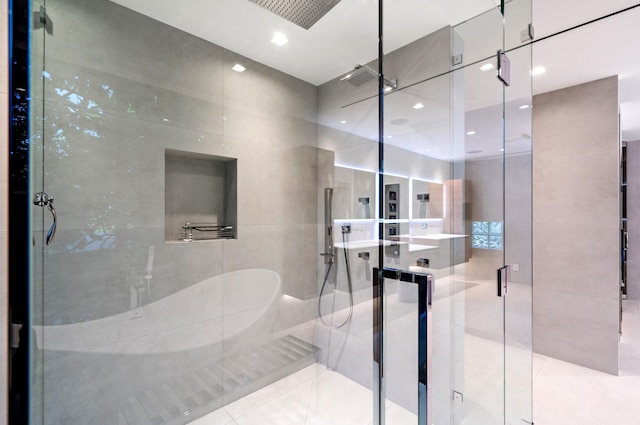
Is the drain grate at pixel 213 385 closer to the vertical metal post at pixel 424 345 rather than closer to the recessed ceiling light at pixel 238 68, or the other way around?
the vertical metal post at pixel 424 345

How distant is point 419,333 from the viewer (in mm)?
1058

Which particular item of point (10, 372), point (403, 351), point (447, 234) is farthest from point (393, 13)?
point (10, 372)

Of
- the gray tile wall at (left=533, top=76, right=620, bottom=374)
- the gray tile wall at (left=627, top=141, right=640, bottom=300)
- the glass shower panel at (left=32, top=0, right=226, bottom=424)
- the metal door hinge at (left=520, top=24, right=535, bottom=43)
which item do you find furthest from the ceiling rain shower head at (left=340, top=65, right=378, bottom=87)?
the gray tile wall at (left=627, top=141, right=640, bottom=300)

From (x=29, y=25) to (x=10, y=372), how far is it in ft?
4.14

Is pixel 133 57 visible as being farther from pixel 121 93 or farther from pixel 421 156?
pixel 421 156

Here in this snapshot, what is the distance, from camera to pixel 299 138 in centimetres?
168

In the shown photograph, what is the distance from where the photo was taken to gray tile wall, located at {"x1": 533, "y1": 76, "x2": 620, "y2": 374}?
7.72 feet

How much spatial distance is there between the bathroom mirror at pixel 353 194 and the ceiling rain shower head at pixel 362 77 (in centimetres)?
48

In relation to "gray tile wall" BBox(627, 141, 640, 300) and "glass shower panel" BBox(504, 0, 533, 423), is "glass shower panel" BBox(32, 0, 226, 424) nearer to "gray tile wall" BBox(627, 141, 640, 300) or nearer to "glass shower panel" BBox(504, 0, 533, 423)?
"glass shower panel" BBox(504, 0, 533, 423)

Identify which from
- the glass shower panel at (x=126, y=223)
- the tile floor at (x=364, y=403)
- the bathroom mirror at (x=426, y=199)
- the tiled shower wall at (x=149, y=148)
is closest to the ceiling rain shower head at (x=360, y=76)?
the tiled shower wall at (x=149, y=148)

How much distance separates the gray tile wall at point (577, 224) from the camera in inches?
92.6

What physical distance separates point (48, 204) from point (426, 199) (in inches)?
68.1

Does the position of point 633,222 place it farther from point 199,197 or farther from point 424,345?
point 199,197

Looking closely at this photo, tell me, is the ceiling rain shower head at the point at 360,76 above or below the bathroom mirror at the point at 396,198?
above
